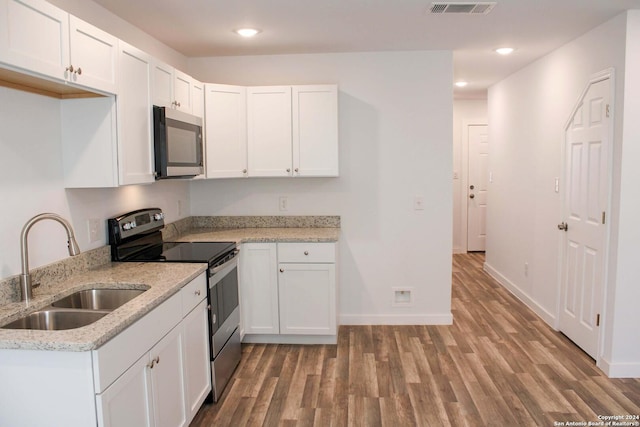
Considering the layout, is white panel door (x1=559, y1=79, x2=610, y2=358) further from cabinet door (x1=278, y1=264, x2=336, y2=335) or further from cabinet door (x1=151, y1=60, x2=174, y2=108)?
cabinet door (x1=151, y1=60, x2=174, y2=108)

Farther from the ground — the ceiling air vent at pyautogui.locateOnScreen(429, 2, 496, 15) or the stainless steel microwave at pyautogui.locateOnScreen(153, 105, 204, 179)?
the ceiling air vent at pyautogui.locateOnScreen(429, 2, 496, 15)

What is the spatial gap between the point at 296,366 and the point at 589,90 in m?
2.96

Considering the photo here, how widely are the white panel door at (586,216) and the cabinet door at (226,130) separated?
2.63m

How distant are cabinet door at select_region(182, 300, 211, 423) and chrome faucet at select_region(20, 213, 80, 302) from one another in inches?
27.5

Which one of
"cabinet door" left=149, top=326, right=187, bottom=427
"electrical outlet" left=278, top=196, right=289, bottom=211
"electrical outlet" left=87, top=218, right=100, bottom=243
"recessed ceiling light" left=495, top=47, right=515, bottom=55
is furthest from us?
"electrical outlet" left=278, top=196, right=289, bottom=211

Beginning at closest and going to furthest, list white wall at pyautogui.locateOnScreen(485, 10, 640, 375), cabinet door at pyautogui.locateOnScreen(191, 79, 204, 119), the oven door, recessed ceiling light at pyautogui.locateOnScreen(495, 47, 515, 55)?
1. the oven door
2. white wall at pyautogui.locateOnScreen(485, 10, 640, 375)
3. cabinet door at pyautogui.locateOnScreen(191, 79, 204, 119)
4. recessed ceiling light at pyautogui.locateOnScreen(495, 47, 515, 55)

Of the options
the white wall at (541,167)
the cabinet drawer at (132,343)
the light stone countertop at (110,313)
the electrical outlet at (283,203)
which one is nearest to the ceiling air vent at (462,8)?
the white wall at (541,167)

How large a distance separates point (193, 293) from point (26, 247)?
2.78 feet

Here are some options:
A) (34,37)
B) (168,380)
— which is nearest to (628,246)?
(168,380)

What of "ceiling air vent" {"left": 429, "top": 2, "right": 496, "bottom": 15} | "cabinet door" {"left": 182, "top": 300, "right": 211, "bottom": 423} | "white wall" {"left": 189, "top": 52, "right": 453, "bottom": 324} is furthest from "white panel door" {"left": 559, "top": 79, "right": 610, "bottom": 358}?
"cabinet door" {"left": 182, "top": 300, "right": 211, "bottom": 423}

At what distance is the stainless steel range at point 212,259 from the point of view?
111 inches

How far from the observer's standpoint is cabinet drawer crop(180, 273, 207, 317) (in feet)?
7.93

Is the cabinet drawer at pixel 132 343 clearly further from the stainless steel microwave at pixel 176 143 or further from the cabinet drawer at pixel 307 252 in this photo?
the cabinet drawer at pixel 307 252

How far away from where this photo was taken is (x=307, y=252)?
3.62 m
